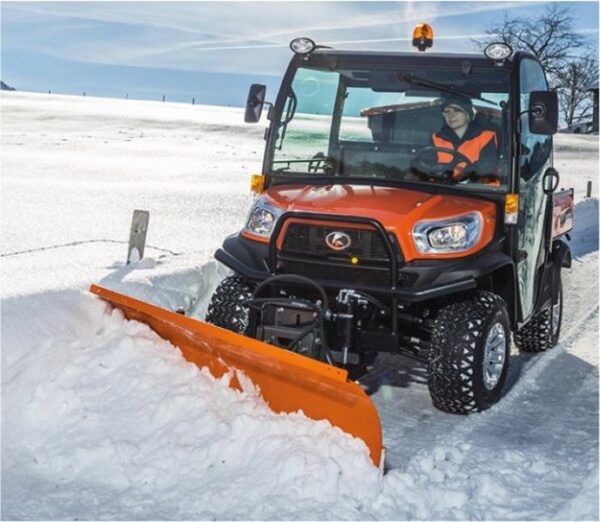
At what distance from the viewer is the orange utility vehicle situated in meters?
4.77

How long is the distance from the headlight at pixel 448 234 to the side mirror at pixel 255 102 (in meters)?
1.49

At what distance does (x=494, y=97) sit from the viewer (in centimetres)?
532

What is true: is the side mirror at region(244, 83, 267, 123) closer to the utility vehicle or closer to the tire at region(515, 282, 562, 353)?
the utility vehicle

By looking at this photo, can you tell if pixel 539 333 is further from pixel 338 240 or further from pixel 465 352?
pixel 338 240

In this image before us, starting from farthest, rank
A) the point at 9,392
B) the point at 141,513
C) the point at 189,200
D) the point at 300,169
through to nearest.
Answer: the point at 189,200
the point at 300,169
the point at 9,392
the point at 141,513

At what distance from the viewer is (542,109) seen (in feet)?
16.7

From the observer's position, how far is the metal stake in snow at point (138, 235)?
8297 mm

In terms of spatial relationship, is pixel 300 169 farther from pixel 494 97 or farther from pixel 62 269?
pixel 62 269

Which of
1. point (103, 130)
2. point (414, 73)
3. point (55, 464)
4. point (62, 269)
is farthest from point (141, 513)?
point (103, 130)

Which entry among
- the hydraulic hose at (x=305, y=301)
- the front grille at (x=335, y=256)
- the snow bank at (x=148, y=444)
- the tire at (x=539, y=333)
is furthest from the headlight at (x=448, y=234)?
the tire at (x=539, y=333)

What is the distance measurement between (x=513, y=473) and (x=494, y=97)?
2320 mm

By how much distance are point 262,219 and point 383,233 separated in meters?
0.85

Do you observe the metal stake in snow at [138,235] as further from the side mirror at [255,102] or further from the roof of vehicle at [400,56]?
the roof of vehicle at [400,56]

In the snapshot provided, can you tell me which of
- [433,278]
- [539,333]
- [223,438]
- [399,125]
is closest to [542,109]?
[399,125]
